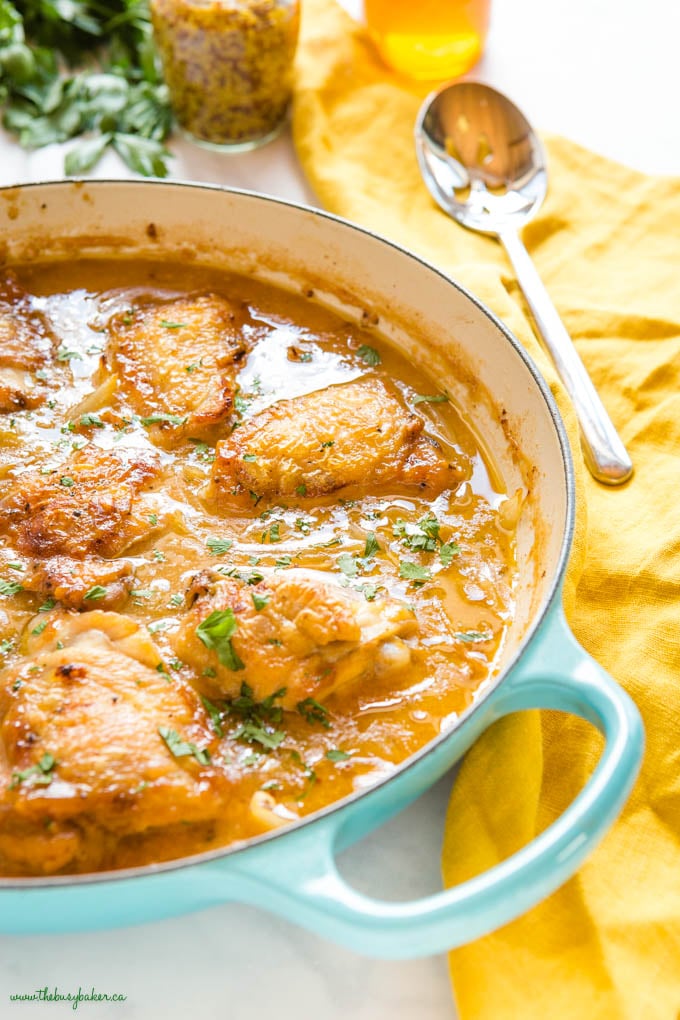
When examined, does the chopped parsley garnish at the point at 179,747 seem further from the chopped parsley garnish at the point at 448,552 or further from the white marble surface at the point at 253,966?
the chopped parsley garnish at the point at 448,552

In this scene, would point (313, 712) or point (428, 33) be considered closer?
point (313, 712)

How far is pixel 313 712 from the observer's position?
2211mm

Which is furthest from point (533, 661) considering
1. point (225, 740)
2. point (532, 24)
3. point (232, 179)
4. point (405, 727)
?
point (532, 24)

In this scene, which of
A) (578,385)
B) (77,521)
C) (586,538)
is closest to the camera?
(77,521)

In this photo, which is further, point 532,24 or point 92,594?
point 532,24

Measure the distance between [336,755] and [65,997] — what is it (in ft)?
2.23

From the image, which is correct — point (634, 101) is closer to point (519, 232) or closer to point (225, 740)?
point (519, 232)

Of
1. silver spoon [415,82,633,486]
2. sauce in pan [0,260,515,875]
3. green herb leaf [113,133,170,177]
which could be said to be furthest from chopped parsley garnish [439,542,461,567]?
green herb leaf [113,133,170,177]

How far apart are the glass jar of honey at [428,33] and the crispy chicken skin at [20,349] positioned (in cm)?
171

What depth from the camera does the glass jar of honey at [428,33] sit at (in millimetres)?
3715

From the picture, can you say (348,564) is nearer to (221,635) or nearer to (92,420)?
(221,635)

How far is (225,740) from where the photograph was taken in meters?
2.17

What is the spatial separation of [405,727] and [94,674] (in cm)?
66

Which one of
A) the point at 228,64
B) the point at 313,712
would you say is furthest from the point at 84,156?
the point at 313,712
